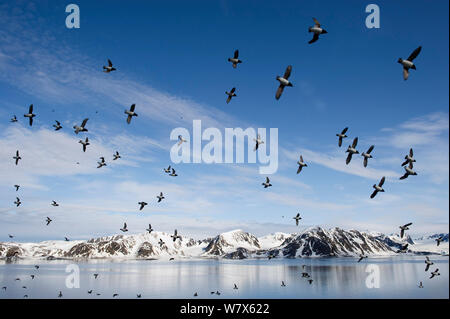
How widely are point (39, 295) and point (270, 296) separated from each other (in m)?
70.4

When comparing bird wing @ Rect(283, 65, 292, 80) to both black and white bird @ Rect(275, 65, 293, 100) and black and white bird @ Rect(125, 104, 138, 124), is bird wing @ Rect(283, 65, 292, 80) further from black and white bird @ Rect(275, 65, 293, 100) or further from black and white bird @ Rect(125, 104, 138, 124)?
black and white bird @ Rect(125, 104, 138, 124)

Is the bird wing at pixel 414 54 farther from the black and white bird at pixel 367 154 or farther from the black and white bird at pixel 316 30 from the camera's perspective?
the black and white bird at pixel 367 154

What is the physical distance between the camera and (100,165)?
56031mm

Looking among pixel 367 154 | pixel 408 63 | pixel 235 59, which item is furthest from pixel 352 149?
pixel 235 59

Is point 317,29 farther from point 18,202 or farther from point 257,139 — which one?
point 18,202

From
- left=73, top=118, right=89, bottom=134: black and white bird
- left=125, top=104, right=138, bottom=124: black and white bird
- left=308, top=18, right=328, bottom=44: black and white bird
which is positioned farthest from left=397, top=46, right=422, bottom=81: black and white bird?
left=73, top=118, right=89, bottom=134: black and white bird

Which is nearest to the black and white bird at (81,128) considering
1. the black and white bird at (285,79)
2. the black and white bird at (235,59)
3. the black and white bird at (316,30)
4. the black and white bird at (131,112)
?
the black and white bird at (131,112)

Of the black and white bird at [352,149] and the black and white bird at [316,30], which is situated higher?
the black and white bird at [316,30]

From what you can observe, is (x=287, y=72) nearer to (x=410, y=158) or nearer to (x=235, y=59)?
(x=235, y=59)

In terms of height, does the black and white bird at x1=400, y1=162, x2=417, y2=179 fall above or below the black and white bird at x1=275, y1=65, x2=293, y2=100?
below

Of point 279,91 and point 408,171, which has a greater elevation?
point 279,91

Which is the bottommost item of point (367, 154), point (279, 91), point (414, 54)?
point (367, 154)

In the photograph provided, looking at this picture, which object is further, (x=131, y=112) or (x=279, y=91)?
(x=131, y=112)
